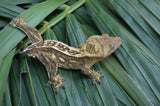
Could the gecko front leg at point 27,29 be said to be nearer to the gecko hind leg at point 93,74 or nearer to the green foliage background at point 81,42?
the green foliage background at point 81,42

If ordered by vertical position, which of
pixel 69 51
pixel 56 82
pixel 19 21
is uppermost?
pixel 19 21

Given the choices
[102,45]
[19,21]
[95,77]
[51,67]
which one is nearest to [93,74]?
[95,77]

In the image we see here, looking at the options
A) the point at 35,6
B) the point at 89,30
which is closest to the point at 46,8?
the point at 35,6

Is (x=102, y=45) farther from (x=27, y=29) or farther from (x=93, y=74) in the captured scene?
(x=27, y=29)

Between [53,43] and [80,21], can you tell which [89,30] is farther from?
[53,43]

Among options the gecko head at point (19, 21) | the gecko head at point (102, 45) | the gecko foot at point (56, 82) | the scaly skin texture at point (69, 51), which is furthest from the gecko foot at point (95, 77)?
the gecko head at point (19, 21)

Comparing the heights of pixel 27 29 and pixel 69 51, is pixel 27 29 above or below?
above
